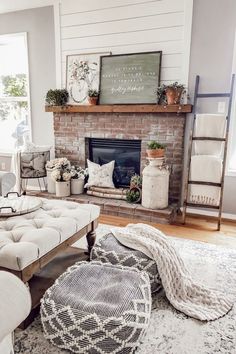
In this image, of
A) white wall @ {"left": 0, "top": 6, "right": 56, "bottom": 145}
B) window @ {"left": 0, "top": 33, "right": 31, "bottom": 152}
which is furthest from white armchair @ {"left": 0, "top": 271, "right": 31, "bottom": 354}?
window @ {"left": 0, "top": 33, "right": 31, "bottom": 152}

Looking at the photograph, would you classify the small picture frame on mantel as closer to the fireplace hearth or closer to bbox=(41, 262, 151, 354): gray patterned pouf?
the fireplace hearth

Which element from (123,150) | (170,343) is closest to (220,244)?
(170,343)

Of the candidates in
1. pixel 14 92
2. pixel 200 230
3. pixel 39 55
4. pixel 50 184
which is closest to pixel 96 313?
pixel 200 230

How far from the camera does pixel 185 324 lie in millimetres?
1695

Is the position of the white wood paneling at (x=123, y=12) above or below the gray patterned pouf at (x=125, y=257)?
above

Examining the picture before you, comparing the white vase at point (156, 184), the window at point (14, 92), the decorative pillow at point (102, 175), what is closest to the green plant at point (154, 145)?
the white vase at point (156, 184)

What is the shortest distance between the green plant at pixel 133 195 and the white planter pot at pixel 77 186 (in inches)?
27.9

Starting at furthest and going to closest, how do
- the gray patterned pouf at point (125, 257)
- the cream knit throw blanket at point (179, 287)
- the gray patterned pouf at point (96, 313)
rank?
the gray patterned pouf at point (125, 257) < the cream knit throw blanket at point (179, 287) < the gray patterned pouf at point (96, 313)

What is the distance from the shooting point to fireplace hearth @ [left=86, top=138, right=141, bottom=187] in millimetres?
3873

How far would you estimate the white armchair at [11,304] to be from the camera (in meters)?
0.76

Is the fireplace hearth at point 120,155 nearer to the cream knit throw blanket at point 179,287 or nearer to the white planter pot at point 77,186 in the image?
the white planter pot at point 77,186

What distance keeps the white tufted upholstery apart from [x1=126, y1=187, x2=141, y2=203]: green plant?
130 centimetres

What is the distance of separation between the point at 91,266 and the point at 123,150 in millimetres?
2334

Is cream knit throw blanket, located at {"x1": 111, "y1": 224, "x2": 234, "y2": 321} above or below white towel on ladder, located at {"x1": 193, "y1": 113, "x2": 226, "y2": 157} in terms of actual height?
below
